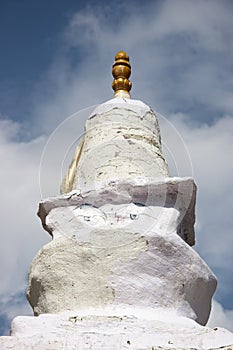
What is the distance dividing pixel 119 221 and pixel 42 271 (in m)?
0.77

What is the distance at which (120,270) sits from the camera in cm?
561

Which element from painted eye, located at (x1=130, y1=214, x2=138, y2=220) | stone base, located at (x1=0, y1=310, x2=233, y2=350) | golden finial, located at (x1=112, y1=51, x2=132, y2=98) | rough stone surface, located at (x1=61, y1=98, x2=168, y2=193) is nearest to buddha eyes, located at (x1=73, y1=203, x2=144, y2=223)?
painted eye, located at (x1=130, y1=214, x2=138, y2=220)

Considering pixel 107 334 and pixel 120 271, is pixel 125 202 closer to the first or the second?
pixel 120 271

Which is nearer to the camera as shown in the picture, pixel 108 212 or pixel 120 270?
pixel 120 270

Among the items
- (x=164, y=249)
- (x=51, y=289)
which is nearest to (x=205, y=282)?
(x=164, y=249)

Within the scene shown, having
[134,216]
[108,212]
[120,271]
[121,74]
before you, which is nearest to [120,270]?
[120,271]

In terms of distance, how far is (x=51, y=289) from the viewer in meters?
5.70

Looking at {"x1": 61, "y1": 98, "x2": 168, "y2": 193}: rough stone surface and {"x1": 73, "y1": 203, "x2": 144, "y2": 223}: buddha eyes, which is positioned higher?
{"x1": 61, "y1": 98, "x2": 168, "y2": 193}: rough stone surface

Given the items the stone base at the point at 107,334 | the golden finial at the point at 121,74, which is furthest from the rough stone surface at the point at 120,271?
the golden finial at the point at 121,74

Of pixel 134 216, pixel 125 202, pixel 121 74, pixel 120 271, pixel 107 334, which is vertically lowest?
pixel 107 334

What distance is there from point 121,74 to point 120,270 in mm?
3172

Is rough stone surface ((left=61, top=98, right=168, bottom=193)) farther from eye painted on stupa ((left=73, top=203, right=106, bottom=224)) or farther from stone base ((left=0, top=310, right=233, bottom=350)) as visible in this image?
stone base ((left=0, top=310, right=233, bottom=350))

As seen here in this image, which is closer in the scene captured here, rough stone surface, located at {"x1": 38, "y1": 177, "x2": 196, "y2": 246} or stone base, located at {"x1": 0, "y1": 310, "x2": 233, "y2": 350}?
stone base, located at {"x1": 0, "y1": 310, "x2": 233, "y2": 350}

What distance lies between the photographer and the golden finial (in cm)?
805
